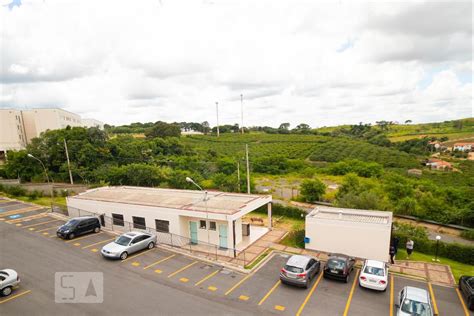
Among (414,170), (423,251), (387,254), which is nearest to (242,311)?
(387,254)

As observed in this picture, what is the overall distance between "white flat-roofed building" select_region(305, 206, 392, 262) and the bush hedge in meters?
2.66

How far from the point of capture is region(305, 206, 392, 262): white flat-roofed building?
19109 mm

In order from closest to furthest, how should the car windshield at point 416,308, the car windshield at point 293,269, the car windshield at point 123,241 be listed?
the car windshield at point 416,308
the car windshield at point 293,269
the car windshield at point 123,241

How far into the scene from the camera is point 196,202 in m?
23.7

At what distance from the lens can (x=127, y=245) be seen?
1919cm

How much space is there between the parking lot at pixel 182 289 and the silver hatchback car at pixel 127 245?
442 mm

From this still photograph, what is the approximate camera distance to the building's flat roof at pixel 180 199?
22.1 m

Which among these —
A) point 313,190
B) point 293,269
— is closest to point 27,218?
point 293,269

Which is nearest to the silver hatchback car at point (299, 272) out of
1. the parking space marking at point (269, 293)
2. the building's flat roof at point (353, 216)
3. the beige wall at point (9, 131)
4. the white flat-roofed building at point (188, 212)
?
the parking space marking at point (269, 293)

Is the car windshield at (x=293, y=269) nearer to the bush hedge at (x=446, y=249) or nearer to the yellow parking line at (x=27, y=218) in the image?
the bush hedge at (x=446, y=249)

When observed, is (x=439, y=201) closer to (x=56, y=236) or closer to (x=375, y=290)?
(x=375, y=290)

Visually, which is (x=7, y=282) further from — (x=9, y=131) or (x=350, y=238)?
(x=9, y=131)

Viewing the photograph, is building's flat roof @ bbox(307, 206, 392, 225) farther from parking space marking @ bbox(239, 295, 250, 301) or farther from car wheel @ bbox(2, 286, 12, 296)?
car wheel @ bbox(2, 286, 12, 296)

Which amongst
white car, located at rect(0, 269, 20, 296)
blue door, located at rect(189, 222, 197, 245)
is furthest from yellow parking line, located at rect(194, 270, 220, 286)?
white car, located at rect(0, 269, 20, 296)
